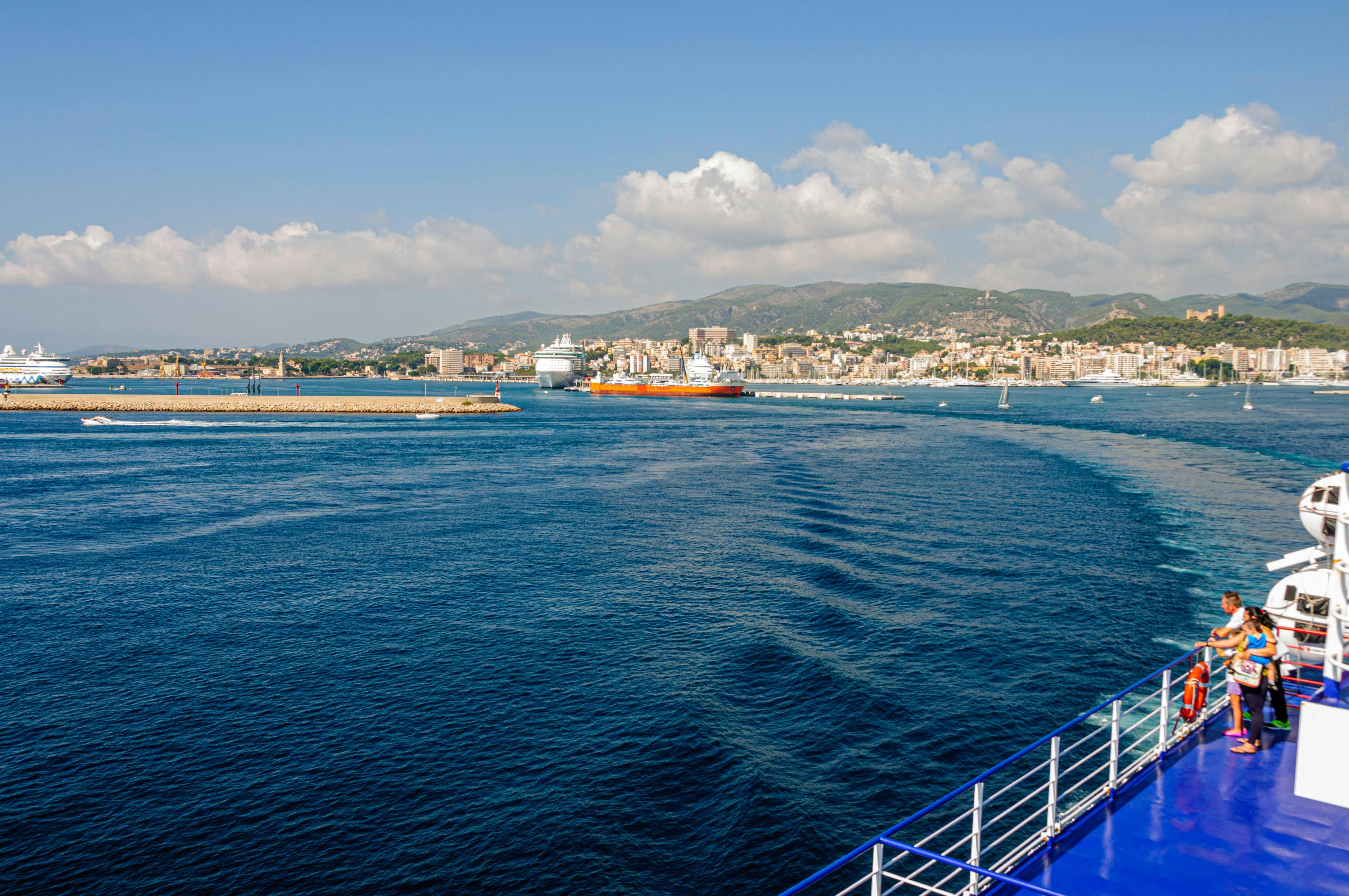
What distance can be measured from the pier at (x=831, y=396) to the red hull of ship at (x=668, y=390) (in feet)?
19.6

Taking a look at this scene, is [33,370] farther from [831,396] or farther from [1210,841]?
[1210,841]

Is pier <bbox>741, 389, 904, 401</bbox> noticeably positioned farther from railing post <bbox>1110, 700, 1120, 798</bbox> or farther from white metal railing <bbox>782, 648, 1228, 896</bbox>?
railing post <bbox>1110, 700, 1120, 798</bbox>

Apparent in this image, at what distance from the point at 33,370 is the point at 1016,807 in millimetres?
206877

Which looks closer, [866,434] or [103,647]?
[103,647]

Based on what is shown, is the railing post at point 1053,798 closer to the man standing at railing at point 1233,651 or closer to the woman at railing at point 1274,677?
the man standing at railing at point 1233,651

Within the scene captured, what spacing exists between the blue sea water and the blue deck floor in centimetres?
424

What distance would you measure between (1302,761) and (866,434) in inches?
2679

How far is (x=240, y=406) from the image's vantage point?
10056cm

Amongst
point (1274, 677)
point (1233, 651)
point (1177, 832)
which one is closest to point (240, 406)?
point (1233, 651)

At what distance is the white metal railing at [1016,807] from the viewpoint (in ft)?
22.3

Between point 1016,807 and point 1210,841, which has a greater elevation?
point 1210,841

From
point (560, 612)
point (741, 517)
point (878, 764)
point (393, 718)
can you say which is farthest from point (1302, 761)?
point (741, 517)

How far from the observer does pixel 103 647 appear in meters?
17.4

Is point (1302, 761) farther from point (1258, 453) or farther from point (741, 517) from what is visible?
point (1258, 453)
